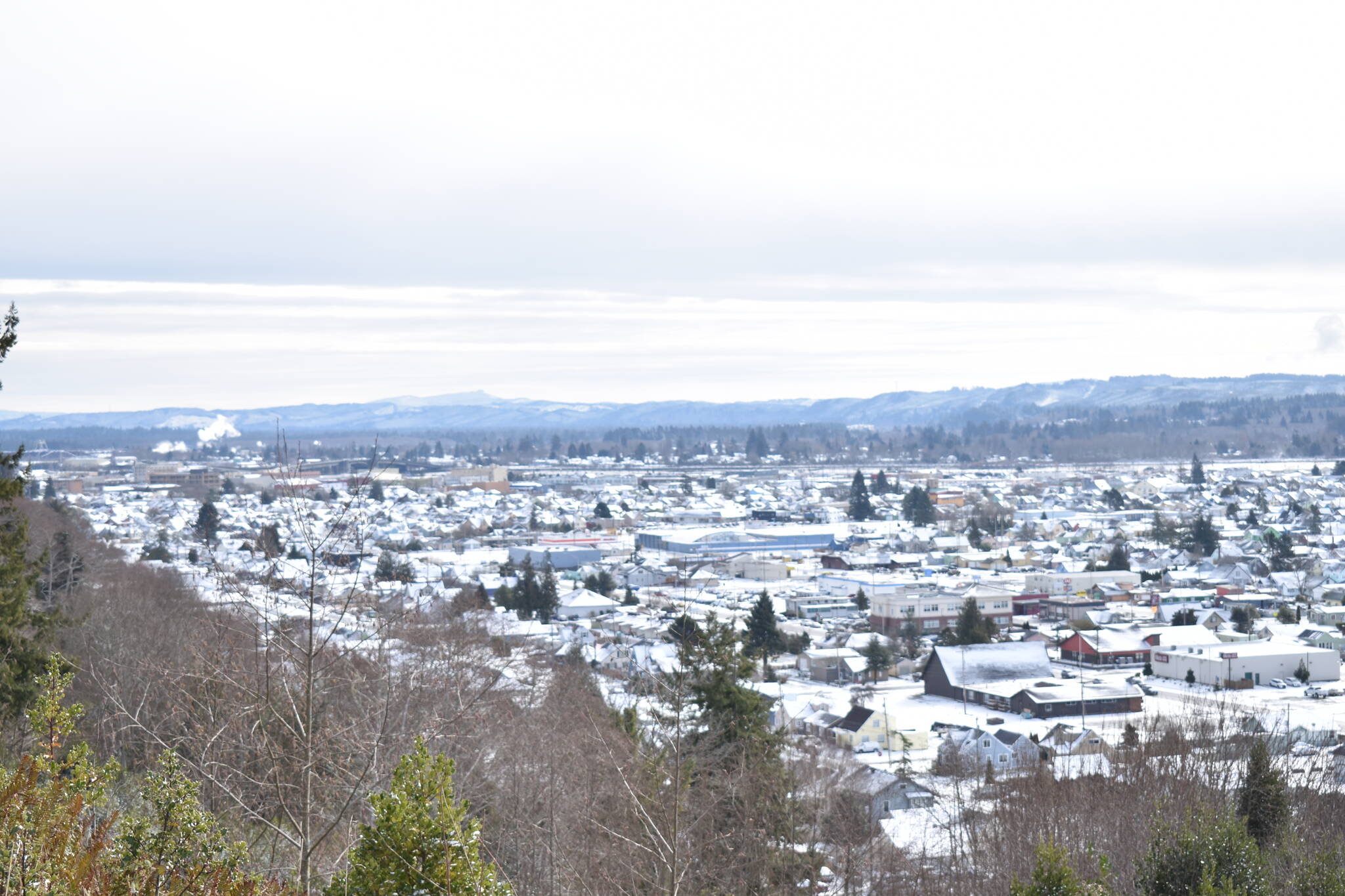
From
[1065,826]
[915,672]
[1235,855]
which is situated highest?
[1235,855]

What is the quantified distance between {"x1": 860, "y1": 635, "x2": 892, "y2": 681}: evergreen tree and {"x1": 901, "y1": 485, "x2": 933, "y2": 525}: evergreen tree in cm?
3001

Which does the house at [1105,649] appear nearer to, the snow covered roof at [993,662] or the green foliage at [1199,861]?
the snow covered roof at [993,662]

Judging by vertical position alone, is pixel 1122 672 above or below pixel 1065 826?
below

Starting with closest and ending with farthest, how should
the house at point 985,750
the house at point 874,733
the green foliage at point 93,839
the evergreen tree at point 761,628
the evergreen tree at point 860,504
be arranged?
the green foliage at point 93,839 → the house at point 985,750 → the house at point 874,733 → the evergreen tree at point 761,628 → the evergreen tree at point 860,504

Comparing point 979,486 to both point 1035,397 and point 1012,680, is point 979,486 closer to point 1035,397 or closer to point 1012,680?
point 1012,680

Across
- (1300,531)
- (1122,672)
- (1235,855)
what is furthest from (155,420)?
(1235,855)

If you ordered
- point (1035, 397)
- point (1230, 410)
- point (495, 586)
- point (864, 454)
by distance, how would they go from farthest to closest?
point (1035, 397) → point (1230, 410) → point (864, 454) → point (495, 586)

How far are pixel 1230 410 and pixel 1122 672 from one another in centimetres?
12104

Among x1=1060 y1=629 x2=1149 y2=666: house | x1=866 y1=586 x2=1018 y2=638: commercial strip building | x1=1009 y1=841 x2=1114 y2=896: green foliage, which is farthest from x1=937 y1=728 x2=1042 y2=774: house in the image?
x1=866 y1=586 x2=1018 y2=638: commercial strip building

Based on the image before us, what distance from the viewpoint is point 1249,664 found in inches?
811

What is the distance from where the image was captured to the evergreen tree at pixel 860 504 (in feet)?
189

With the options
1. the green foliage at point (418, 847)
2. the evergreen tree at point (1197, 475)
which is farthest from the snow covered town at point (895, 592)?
the green foliage at point (418, 847)

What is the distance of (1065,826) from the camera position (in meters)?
9.09

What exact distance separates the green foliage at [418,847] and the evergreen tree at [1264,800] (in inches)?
275
